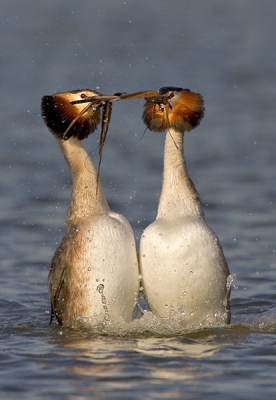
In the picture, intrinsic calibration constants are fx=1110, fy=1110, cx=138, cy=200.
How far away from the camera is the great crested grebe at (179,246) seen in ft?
32.2

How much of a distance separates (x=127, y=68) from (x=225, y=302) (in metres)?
16.5

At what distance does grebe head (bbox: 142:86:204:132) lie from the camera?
1027 centimetres

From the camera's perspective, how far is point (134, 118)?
2061 cm

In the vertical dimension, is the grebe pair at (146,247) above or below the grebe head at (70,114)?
below

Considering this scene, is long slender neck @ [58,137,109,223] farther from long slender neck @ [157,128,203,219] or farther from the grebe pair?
long slender neck @ [157,128,203,219]

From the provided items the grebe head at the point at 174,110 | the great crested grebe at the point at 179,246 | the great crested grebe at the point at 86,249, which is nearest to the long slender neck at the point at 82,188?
the great crested grebe at the point at 86,249

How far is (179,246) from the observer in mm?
9766

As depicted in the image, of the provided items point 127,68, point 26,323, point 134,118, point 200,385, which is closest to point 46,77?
point 127,68

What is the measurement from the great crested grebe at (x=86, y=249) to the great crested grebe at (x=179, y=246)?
8.5 inches

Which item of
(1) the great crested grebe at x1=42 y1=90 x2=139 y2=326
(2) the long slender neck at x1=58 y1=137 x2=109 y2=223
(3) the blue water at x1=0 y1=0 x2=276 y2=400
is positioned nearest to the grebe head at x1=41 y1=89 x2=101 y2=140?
(1) the great crested grebe at x1=42 y1=90 x2=139 y2=326

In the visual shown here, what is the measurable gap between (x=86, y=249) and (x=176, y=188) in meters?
0.99

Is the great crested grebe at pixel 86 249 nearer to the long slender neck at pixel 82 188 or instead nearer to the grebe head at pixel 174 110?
the long slender neck at pixel 82 188

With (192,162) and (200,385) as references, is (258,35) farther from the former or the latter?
(200,385)

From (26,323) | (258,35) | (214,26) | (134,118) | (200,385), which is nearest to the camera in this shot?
(200,385)
